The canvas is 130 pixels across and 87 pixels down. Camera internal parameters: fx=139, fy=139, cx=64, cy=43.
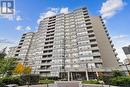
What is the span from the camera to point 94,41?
59750 mm

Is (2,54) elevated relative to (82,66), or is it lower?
elevated

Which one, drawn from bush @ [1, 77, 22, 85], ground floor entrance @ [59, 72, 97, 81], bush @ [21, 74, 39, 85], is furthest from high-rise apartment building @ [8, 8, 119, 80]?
bush @ [1, 77, 22, 85]

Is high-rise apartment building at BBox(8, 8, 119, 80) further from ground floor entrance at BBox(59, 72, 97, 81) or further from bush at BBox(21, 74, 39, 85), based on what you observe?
bush at BBox(21, 74, 39, 85)

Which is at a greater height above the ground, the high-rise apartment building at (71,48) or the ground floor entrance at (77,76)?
the high-rise apartment building at (71,48)

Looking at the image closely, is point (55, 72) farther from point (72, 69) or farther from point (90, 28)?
point (90, 28)

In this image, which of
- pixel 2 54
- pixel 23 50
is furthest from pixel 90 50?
pixel 23 50

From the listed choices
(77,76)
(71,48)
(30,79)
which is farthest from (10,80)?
(71,48)

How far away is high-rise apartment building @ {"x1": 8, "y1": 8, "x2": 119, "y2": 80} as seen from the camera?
182 ft

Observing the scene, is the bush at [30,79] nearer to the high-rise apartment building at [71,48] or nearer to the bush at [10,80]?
the bush at [10,80]

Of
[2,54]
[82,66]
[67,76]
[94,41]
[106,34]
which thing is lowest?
[67,76]

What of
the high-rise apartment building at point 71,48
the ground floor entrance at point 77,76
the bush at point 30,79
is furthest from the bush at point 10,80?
the high-rise apartment building at point 71,48

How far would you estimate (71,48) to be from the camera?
66000 millimetres

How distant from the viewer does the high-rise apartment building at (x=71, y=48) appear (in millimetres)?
55594

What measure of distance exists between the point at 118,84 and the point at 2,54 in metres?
25.9
